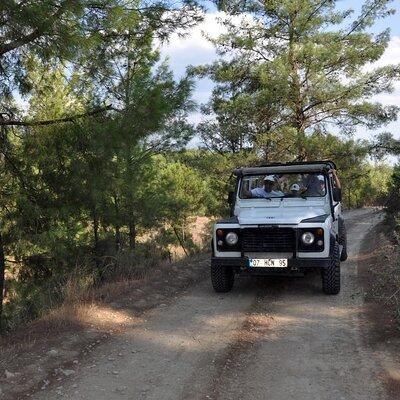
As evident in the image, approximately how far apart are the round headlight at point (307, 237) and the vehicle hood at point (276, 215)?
0.68 feet

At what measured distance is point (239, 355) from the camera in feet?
15.7

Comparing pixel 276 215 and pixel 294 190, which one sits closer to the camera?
pixel 276 215

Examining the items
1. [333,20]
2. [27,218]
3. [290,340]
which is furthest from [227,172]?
[290,340]

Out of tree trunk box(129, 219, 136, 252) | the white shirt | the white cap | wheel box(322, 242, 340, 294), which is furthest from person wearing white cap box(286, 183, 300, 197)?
tree trunk box(129, 219, 136, 252)

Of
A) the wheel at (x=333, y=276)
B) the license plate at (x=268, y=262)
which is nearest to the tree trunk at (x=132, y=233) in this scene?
the license plate at (x=268, y=262)

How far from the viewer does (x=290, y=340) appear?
5219mm

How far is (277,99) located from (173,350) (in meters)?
13.7

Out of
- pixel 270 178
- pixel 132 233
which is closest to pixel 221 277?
pixel 270 178

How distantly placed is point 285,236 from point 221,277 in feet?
4.08

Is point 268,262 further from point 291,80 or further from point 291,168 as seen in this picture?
point 291,80

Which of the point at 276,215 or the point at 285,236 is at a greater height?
the point at 276,215

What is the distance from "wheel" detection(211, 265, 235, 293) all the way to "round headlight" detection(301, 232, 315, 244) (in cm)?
133

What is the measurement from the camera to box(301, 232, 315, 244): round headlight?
684cm

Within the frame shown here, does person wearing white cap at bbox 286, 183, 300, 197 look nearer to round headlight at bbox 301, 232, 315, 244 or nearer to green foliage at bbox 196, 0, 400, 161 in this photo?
round headlight at bbox 301, 232, 315, 244
